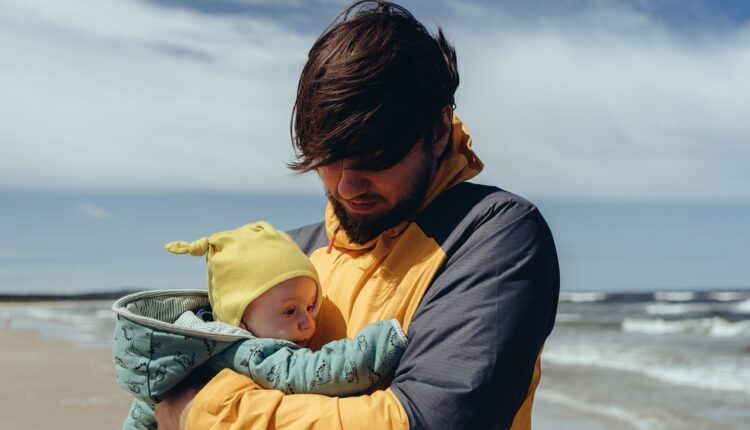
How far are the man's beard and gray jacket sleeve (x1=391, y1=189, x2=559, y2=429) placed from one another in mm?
134

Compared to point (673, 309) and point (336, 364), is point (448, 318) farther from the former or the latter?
point (673, 309)

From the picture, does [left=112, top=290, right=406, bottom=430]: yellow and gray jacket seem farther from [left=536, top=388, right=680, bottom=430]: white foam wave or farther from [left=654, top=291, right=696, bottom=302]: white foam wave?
[left=654, top=291, right=696, bottom=302]: white foam wave

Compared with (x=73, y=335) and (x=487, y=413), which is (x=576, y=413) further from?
(x=73, y=335)

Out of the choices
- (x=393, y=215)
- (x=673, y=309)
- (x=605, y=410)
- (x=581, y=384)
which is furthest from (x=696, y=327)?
(x=393, y=215)

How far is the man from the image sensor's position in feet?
5.53

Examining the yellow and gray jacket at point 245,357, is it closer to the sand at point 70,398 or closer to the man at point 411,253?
the man at point 411,253

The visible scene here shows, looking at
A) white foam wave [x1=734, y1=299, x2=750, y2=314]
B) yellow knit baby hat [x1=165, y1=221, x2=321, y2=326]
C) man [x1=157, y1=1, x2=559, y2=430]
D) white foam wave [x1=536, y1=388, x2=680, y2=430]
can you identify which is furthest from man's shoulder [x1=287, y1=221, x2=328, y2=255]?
white foam wave [x1=734, y1=299, x2=750, y2=314]

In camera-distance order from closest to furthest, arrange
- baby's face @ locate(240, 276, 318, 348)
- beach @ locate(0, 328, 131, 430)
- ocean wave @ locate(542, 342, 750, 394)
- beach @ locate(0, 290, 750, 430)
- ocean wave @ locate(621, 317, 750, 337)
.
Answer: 1. baby's face @ locate(240, 276, 318, 348)
2. beach @ locate(0, 328, 131, 430)
3. beach @ locate(0, 290, 750, 430)
4. ocean wave @ locate(542, 342, 750, 394)
5. ocean wave @ locate(621, 317, 750, 337)

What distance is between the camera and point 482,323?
1.71m

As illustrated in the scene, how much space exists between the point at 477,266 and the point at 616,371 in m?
10.0

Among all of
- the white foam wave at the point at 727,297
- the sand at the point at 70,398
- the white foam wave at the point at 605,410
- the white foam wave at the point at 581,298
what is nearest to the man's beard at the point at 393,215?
the sand at the point at 70,398

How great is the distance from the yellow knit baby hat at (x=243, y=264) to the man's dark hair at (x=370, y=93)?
0.27 metres

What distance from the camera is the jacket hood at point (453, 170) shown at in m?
2.01

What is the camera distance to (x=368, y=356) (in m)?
1.81
